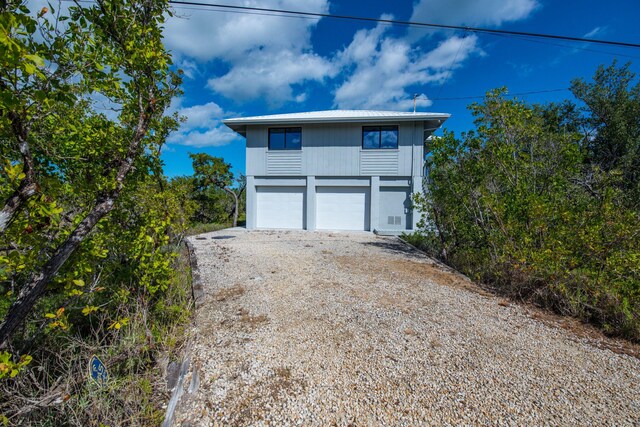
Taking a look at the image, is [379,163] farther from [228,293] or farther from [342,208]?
[228,293]

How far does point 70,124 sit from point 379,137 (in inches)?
396

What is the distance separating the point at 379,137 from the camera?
10625mm

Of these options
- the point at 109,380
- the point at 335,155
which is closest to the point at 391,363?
the point at 109,380

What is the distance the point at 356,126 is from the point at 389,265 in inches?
279

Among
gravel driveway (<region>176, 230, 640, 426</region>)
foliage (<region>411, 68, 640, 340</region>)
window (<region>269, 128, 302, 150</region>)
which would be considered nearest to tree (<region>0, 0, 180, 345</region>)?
gravel driveway (<region>176, 230, 640, 426</region>)

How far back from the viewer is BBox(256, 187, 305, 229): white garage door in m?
11.0

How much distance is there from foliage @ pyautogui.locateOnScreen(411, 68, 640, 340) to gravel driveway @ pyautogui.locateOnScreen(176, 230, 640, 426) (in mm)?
626

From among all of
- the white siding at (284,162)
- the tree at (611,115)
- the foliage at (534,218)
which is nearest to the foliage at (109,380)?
the foliage at (534,218)

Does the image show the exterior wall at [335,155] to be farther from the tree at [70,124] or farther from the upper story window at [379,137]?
the tree at [70,124]

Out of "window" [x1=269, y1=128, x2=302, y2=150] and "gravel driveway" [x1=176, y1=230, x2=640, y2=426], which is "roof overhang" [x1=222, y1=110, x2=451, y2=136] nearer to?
"window" [x1=269, y1=128, x2=302, y2=150]

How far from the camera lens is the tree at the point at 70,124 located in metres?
1.23

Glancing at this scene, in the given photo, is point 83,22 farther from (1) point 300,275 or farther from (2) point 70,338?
(1) point 300,275

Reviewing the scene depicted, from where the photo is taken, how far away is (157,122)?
2.21 meters

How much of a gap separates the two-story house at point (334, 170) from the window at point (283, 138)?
0.14 feet
